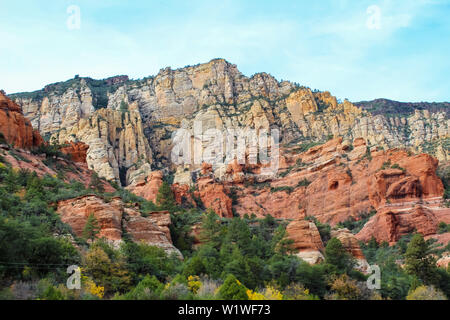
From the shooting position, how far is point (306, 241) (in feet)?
158

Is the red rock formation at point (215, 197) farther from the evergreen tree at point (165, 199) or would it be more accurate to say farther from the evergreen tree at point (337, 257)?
the evergreen tree at point (337, 257)

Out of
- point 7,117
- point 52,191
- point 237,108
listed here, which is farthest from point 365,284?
point 237,108

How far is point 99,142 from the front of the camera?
111 meters

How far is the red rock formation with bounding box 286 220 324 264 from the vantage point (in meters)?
46.2

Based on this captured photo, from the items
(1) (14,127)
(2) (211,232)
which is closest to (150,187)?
(1) (14,127)

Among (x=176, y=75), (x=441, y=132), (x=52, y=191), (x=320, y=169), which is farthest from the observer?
(x=176, y=75)

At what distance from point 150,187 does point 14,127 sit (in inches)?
1110

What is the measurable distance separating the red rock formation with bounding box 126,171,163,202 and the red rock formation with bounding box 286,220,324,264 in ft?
121

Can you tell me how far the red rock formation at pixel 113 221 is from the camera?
42906 millimetres

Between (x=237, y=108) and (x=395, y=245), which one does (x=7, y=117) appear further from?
(x=237, y=108)

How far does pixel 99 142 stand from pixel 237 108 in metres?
38.9

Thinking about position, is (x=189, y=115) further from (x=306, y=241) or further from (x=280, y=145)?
(x=306, y=241)

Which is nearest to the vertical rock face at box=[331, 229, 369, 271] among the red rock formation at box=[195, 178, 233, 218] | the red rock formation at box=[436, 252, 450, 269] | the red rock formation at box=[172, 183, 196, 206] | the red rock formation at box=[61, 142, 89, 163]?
the red rock formation at box=[436, 252, 450, 269]

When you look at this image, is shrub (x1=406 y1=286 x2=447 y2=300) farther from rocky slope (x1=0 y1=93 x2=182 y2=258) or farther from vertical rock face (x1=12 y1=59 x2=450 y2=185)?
vertical rock face (x1=12 y1=59 x2=450 y2=185)
